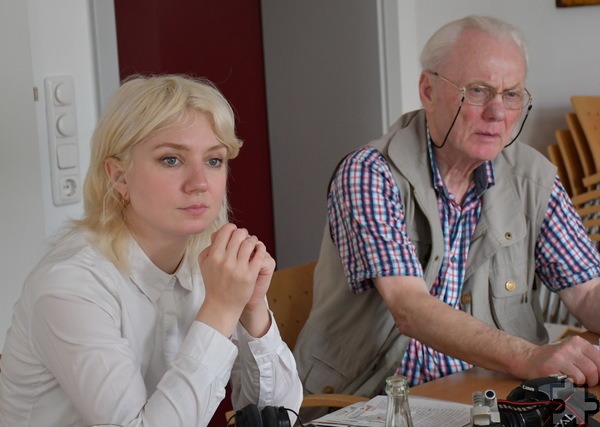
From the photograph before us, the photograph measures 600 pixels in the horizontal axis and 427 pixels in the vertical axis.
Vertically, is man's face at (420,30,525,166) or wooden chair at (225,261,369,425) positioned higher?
man's face at (420,30,525,166)

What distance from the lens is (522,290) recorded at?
2.44 meters

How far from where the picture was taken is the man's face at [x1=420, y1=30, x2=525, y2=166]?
7.95 feet

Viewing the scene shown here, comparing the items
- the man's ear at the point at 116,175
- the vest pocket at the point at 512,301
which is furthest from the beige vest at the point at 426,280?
the man's ear at the point at 116,175

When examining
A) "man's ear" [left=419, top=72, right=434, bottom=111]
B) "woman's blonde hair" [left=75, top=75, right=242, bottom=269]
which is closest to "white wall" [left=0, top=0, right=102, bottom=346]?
"woman's blonde hair" [left=75, top=75, right=242, bottom=269]

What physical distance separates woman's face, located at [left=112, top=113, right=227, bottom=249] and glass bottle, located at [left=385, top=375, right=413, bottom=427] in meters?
0.47

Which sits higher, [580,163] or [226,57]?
[226,57]

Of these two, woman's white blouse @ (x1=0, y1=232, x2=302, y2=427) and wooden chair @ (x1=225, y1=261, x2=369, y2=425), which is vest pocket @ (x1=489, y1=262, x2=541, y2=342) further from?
woman's white blouse @ (x1=0, y1=232, x2=302, y2=427)

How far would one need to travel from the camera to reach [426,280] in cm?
237

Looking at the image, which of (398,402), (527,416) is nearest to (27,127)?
(398,402)

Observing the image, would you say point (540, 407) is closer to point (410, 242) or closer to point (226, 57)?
point (410, 242)

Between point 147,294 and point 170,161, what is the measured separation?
9.7 inches

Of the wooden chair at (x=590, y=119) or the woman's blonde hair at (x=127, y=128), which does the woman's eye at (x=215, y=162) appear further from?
the wooden chair at (x=590, y=119)

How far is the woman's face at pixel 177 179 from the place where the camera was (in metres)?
1.70

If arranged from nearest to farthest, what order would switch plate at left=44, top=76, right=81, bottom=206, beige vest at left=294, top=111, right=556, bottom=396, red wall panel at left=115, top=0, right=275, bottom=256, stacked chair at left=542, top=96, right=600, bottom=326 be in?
1. beige vest at left=294, top=111, right=556, bottom=396
2. switch plate at left=44, top=76, right=81, bottom=206
3. red wall panel at left=115, top=0, right=275, bottom=256
4. stacked chair at left=542, top=96, right=600, bottom=326
